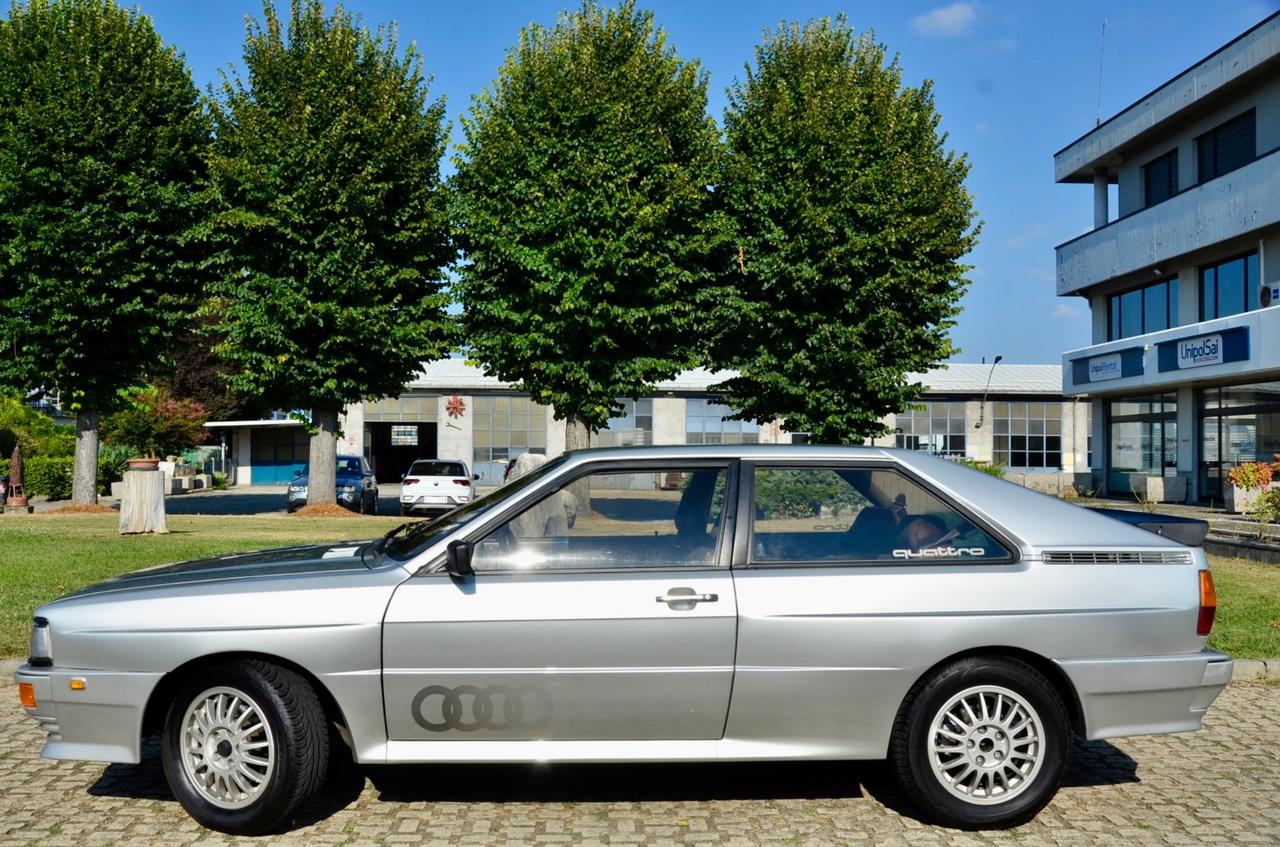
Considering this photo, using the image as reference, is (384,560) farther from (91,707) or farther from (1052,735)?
(1052,735)

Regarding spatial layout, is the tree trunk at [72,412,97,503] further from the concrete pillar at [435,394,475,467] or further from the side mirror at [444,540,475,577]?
the side mirror at [444,540,475,577]

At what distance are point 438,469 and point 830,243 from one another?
1234 centimetres

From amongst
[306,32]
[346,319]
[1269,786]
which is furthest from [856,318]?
[1269,786]

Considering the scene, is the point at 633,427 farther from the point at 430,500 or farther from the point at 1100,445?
the point at 1100,445

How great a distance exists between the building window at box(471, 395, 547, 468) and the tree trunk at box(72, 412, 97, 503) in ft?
76.5

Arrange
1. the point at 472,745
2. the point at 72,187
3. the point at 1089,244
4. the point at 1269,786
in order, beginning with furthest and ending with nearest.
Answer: the point at 1089,244
the point at 72,187
the point at 1269,786
the point at 472,745

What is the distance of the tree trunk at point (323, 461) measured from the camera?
25.7 m

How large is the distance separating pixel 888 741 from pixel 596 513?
63.0 inches

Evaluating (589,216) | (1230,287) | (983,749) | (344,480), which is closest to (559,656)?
Answer: (983,749)

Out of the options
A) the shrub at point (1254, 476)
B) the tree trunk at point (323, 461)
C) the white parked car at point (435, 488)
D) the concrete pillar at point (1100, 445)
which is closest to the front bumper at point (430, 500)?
the white parked car at point (435, 488)

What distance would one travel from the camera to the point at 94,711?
4.50 metres

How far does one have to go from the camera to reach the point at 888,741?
4609 millimetres

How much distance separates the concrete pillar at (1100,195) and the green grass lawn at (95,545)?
26035 mm

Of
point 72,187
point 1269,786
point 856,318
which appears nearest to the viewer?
point 1269,786
